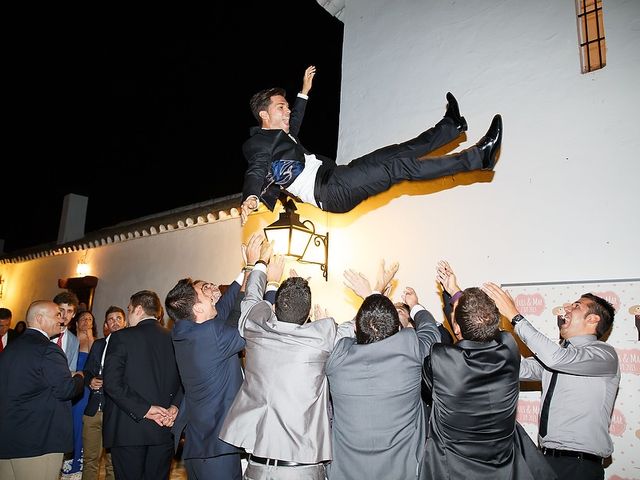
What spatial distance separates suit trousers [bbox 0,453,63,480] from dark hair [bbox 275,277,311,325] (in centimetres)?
215

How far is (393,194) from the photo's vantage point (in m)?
4.33

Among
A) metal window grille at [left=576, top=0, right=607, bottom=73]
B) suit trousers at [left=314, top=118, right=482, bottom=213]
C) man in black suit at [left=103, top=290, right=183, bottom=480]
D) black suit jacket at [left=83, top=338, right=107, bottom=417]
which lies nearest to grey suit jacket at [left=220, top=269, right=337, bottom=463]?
suit trousers at [left=314, top=118, right=482, bottom=213]

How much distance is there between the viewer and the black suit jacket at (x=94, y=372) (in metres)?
4.17

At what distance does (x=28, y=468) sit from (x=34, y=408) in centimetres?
41

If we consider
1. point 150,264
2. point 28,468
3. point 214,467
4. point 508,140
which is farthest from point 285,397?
point 150,264

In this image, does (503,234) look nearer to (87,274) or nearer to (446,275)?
(446,275)

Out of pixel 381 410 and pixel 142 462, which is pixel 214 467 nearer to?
pixel 142 462

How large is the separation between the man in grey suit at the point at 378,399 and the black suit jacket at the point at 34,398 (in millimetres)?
2112

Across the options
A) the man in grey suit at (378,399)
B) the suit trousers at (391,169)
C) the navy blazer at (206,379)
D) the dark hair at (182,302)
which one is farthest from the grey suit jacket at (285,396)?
the suit trousers at (391,169)

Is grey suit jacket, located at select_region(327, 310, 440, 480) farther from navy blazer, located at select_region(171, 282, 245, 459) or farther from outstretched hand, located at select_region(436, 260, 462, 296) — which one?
navy blazer, located at select_region(171, 282, 245, 459)

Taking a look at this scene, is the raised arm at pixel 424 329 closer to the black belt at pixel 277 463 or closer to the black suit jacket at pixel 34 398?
the black belt at pixel 277 463

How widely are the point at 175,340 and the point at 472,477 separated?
191cm


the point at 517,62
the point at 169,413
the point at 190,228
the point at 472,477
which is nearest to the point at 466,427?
the point at 472,477

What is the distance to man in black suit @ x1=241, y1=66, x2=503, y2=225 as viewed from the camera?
294cm
